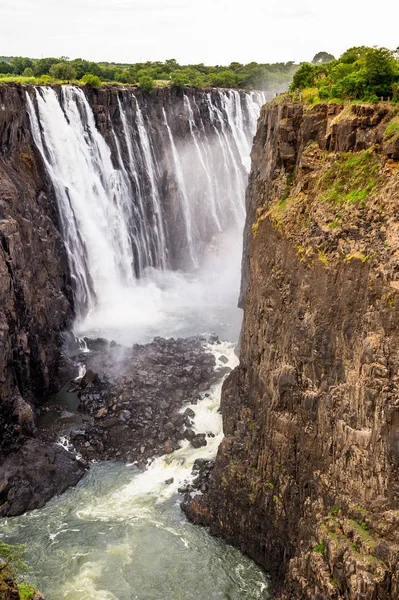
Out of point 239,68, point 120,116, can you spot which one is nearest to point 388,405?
point 120,116

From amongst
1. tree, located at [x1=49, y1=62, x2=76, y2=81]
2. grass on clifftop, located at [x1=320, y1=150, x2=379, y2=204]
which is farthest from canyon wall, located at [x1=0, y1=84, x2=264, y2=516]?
grass on clifftop, located at [x1=320, y1=150, x2=379, y2=204]

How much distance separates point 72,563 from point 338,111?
899 inches

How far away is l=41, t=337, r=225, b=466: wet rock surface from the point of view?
104ft

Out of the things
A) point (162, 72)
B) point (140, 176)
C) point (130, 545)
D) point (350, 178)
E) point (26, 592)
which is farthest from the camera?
point (162, 72)

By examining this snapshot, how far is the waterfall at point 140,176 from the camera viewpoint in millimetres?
46281

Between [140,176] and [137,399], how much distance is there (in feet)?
92.1

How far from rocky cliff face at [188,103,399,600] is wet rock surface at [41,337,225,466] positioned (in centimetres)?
633

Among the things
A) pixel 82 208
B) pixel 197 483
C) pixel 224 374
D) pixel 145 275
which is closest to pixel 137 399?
pixel 224 374

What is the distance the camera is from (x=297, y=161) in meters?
24.8

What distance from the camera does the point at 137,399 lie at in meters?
34.9

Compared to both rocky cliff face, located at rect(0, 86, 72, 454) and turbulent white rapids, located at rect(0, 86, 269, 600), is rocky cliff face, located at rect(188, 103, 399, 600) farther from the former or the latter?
rocky cliff face, located at rect(0, 86, 72, 454)

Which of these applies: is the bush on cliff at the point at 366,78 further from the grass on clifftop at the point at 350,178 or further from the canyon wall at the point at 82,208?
the canyon wall at the point at 82,208

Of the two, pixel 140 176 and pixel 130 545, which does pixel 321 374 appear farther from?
pixel 140 176

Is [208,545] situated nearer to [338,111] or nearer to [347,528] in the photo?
[347,528]
